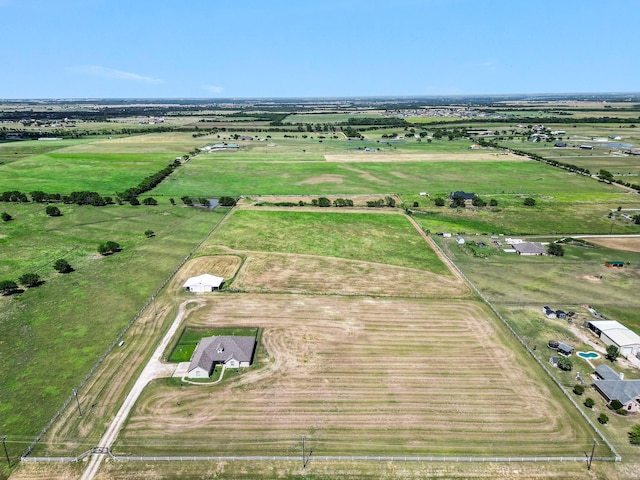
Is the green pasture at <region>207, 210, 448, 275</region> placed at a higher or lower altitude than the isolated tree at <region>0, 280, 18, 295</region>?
lower

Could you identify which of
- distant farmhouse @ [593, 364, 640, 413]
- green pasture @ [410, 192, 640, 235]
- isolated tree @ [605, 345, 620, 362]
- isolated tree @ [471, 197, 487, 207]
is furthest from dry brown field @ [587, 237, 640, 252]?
distant farmhouse @ [593, 364, 640, 413]

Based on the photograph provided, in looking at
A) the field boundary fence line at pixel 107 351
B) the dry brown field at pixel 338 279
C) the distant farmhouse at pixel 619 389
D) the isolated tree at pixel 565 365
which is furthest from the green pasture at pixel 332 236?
the distant farmhouse at pixel 619 389

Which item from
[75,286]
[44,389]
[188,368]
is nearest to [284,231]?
[75,286]

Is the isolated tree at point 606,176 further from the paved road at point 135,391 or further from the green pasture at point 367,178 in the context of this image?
the paved road at point 135,391

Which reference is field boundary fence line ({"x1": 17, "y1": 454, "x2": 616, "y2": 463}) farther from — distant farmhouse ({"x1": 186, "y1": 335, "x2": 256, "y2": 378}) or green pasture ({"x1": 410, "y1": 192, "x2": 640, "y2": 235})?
green pasture ({"x1": 410, "y1": 192, "x2": 640, "y2": 235})

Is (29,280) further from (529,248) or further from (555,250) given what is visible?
(555,250)
